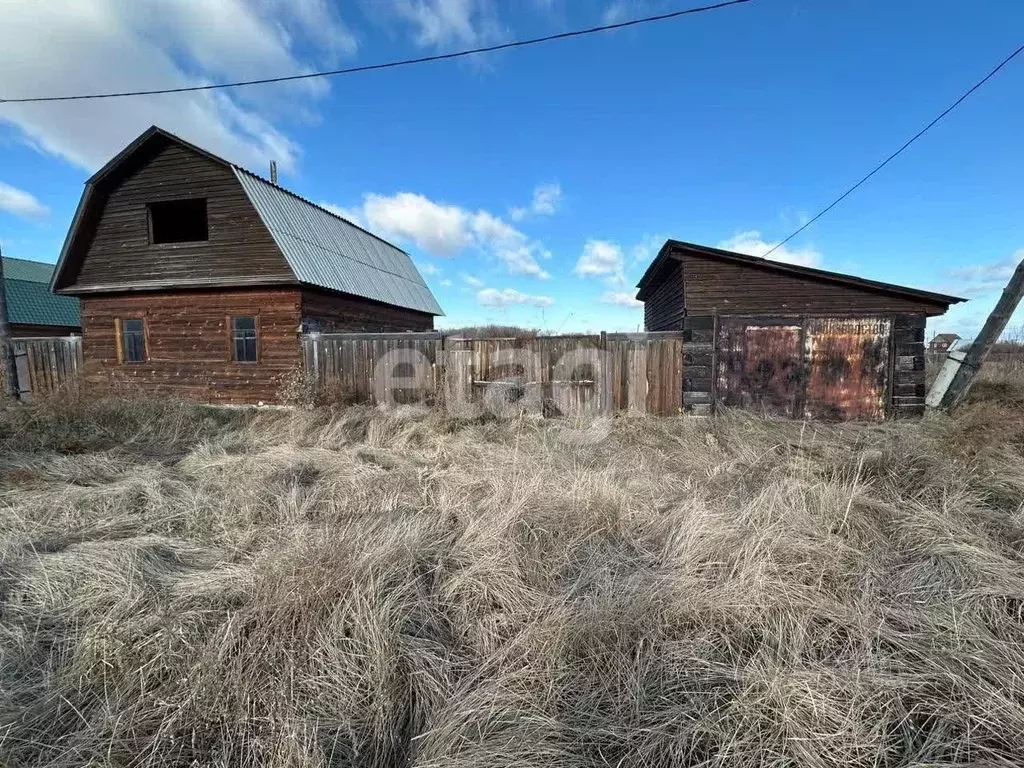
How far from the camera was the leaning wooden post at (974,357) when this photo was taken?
8828mm

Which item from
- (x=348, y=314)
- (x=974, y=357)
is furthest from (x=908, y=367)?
(x=348, y=314)

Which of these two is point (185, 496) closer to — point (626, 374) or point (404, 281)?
point (626, 374)

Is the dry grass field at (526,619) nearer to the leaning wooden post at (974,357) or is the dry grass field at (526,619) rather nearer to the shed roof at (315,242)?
the leaning wooden post at (974,357)

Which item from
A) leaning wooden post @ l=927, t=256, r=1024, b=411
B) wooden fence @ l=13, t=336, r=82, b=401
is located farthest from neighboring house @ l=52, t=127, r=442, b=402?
leaning wooden post @ l=927, t=256, r=1024, b=411

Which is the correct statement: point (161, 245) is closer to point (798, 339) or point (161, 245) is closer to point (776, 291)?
point (776, 291)

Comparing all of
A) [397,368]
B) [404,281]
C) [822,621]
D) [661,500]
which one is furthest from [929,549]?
[404,281]

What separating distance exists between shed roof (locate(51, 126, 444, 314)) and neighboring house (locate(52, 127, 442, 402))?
0.14 ft

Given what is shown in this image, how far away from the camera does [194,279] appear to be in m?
11.6

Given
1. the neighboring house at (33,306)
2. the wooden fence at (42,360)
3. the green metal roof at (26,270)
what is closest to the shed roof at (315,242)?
the wooden fence at (42,360)

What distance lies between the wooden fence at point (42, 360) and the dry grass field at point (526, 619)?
954 cm

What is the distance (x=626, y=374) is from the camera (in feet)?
30.8

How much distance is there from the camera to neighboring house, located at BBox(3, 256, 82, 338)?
2436 centimetres

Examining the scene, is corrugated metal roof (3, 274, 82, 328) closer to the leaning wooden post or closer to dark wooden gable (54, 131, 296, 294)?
dark wooden gable (54, 131, 296, 294)

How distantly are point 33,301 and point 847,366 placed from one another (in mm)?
36800
